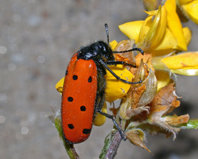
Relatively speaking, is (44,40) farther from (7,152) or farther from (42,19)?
(7,152)

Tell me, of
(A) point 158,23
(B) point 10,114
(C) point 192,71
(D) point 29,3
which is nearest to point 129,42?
(A) point 158,23

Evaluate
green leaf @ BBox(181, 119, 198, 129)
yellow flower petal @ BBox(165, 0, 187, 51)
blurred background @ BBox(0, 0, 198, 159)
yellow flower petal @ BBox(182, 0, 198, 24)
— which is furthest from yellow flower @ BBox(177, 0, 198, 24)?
blurred background @ BBox(0, 0, 198, 159)

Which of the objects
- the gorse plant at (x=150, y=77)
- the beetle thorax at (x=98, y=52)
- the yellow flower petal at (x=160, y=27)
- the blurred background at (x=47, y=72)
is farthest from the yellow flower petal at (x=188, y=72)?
the blurred background at (x=47, y=72)

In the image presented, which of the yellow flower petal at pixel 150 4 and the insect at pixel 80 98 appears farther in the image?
the yellow flower petal at pixel 150 4

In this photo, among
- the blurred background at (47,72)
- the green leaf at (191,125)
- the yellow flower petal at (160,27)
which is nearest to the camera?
the yellow flower petal at (160,27)

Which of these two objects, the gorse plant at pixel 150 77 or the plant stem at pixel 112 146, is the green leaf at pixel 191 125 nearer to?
the gorse plant at pixel 150 77
